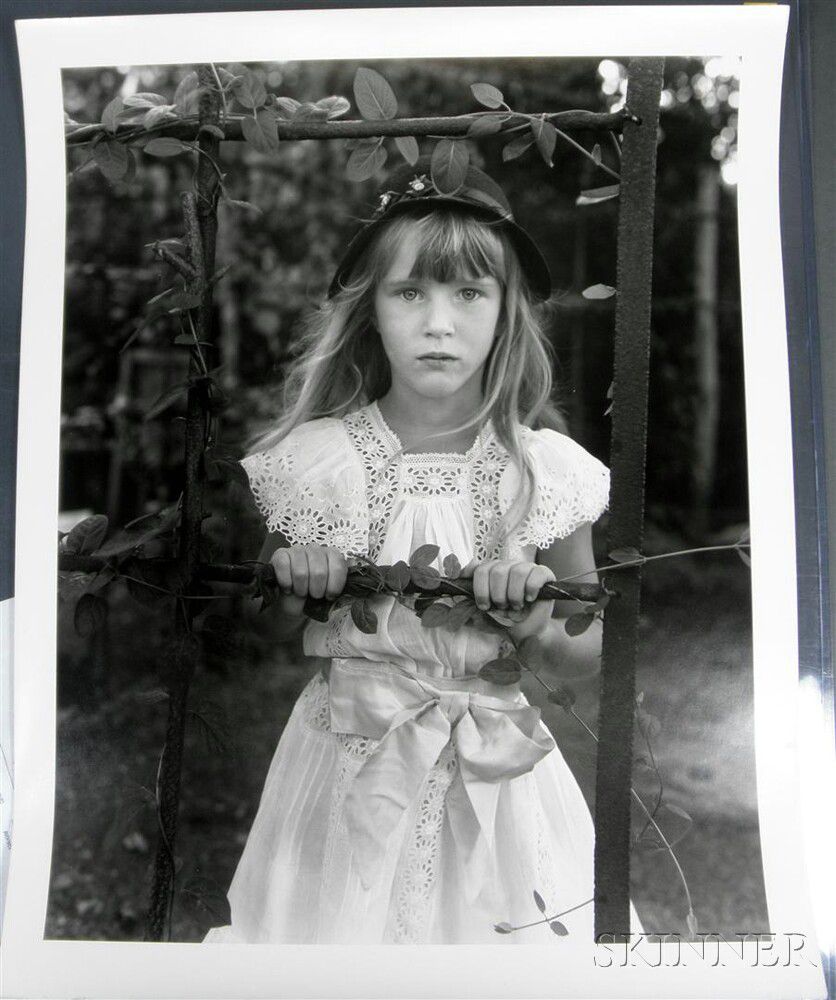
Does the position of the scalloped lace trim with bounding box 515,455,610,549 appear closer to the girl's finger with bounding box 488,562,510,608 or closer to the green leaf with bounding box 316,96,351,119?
the girl's finger with bounding box 488,562,510,608

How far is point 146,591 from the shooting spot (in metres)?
0.81

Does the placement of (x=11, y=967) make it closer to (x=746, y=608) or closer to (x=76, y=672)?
(x=76, y=672)

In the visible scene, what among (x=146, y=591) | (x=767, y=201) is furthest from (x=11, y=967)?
(x=767, y=201)

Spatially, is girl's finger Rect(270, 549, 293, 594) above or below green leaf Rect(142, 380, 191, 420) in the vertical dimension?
below

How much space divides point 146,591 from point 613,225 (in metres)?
0.49

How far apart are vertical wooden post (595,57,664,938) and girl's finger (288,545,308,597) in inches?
9.9

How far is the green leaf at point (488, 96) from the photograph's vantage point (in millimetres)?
793

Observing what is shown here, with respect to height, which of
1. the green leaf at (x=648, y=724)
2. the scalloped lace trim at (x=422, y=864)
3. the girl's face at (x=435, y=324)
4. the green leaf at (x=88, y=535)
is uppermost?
the girl's face at (x=435, y=324)

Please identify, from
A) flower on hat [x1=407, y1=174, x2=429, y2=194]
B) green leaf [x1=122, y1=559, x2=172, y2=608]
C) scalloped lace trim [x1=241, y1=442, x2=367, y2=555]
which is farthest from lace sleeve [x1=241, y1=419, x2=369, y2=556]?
flower on hat [x1=407, y1=174, x2=429, y2=194]

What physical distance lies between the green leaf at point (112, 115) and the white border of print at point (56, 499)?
38mm

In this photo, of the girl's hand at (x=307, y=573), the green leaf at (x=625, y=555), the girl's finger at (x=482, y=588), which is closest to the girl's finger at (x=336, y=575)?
the girl's hand at (x=307, y=573)

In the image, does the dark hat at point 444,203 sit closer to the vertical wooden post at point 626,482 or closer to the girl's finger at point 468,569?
the vertical wooden post at point 626,482

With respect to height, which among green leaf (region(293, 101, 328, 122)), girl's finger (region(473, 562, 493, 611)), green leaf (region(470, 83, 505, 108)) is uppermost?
green leaf (region(470, 83, 505, 108))

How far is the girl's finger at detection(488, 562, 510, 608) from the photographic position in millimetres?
778
